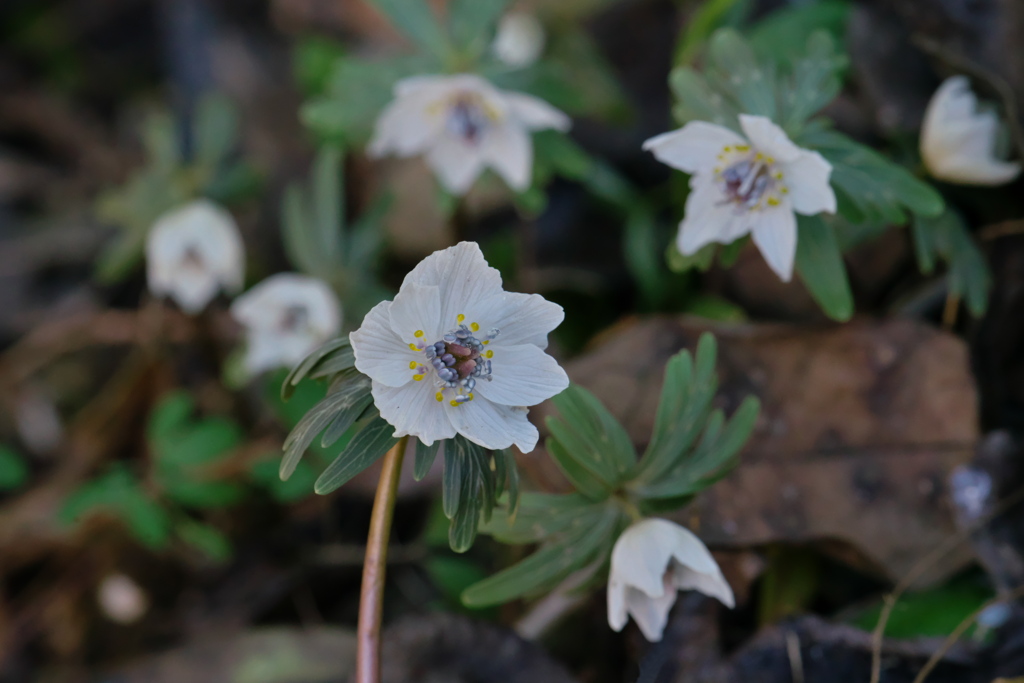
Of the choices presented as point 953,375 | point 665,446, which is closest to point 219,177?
point 665,446

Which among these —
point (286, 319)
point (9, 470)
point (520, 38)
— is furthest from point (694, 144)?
point (9, 470)

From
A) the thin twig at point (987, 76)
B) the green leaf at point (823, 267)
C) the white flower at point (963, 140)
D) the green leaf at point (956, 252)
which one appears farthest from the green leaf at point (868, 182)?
the thin twig at point (987, 76)

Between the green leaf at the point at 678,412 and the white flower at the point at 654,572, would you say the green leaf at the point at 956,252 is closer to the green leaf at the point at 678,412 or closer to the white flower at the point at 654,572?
the green leaf at the point at 678,412

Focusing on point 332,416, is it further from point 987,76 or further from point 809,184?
point 987,76

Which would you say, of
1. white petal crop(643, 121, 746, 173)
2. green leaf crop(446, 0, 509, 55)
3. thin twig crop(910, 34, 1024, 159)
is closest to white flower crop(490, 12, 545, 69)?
green leaf crop(446, 0, 509, 55)

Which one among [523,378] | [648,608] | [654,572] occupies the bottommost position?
[648,608]

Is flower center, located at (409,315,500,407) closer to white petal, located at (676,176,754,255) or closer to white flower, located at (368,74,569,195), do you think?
white petal, located at (676,176,754,255)
